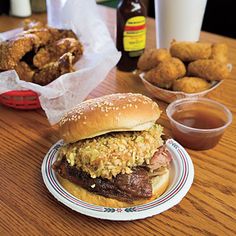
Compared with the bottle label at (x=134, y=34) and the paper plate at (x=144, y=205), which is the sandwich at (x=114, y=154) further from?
the bottle label at (x=134, y=34)

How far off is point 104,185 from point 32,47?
2.11ft

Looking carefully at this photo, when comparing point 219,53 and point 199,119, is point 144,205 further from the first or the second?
point 219,53

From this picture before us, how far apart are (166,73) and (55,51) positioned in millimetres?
375

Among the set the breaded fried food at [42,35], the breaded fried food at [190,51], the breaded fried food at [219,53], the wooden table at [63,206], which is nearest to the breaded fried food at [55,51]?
the breaded fried food at [42,35]

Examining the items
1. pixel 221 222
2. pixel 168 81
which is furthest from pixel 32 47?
pixel 221 222

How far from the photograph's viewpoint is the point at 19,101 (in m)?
1.21

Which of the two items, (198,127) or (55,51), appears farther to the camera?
(55,51)

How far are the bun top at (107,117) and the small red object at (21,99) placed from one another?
32 centimetres

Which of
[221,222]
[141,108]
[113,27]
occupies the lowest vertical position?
[113,27]

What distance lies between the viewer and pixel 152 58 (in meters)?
1.33

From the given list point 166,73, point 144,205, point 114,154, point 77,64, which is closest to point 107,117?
point 114,154

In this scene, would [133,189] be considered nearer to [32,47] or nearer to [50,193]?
[50,193]

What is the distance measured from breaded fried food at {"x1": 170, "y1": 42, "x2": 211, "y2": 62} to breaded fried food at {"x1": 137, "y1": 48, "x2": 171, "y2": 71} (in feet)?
0.12

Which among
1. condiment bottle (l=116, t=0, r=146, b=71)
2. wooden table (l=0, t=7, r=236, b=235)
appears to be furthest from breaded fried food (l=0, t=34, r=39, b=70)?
condiment bottle (l=116, t=0, r=146, b=71)
